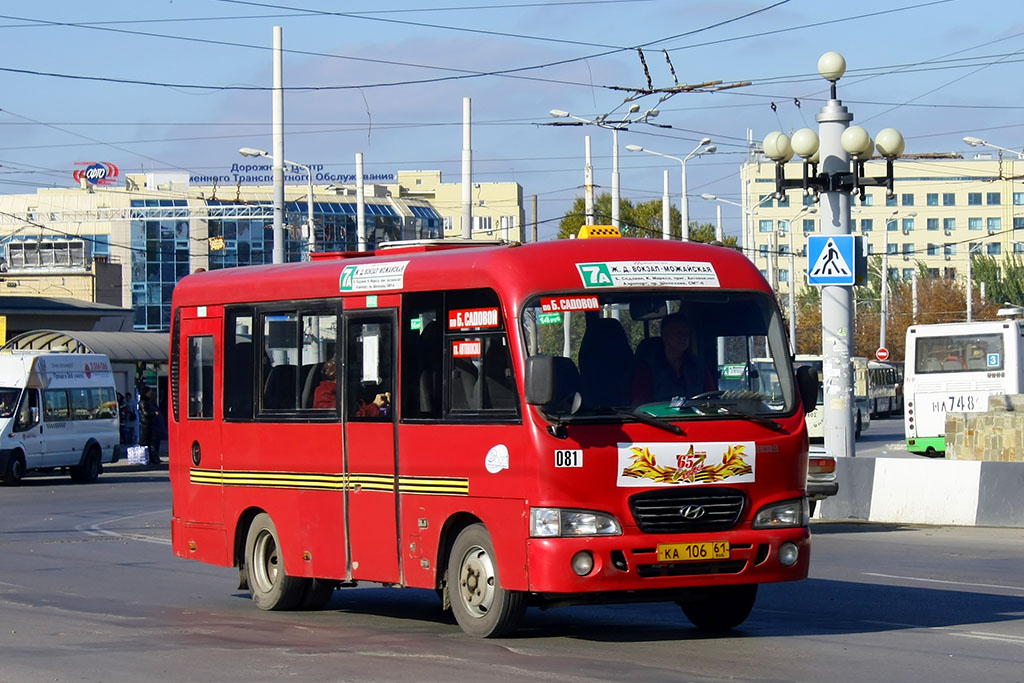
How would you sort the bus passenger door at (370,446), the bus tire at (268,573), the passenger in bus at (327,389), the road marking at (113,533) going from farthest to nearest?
Result: the road marking at (113,533)
the bus tire at (268,573)
the passenger in bus at (327,389)
the bus passenger door at (370,446)

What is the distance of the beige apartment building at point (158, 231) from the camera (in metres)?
73.0

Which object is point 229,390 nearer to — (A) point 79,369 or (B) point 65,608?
(B) point 65,608

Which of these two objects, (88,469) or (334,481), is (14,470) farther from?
(334,481)

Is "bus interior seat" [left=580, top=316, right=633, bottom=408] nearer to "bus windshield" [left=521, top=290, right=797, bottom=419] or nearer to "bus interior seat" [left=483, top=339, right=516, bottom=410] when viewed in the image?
"bus windshield" [left=521, top=290, right=797, bottom=419]

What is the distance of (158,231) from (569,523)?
94380mm

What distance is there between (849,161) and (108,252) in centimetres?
8510

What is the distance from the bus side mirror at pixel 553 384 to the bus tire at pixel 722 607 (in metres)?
1.67

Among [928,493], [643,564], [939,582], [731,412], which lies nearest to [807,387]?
[731,412]

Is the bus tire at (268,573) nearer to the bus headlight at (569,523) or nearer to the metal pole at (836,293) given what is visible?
the bus headlight at (569,523)

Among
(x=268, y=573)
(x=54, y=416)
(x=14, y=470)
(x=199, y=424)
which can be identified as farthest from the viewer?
(x=54, y=416)

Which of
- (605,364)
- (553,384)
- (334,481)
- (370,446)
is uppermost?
(605,364)

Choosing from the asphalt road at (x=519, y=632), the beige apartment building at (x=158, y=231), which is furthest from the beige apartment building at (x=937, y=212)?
the asphalt road at (x=519, y=632)

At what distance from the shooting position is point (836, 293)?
22141 mm

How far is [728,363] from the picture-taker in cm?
1073
